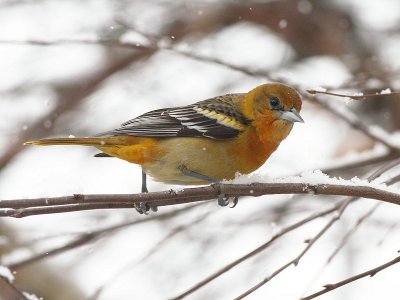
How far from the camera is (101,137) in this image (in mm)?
4988

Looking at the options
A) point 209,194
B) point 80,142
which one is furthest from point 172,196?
point 80,142

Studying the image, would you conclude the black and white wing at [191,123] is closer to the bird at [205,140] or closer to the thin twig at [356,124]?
the bird at [205,140]

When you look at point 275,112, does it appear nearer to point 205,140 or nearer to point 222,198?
point 205,140

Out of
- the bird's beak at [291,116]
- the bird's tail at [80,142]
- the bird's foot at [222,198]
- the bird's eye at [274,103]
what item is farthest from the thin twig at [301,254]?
the bird's tail at [80,142]

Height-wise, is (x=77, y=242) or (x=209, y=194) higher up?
(x=209, y=194)

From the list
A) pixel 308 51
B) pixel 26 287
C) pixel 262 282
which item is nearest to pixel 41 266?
pixel 26 287

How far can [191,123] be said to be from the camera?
212 inches

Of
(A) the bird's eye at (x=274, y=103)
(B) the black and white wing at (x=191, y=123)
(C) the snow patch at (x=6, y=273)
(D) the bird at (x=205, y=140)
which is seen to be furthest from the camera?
(A) the bird's eye at (x=274, y=103)

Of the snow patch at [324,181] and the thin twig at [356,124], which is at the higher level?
the thin twig at [356,124]

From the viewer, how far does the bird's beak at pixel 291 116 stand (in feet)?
16.7

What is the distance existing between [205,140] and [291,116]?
0.66m

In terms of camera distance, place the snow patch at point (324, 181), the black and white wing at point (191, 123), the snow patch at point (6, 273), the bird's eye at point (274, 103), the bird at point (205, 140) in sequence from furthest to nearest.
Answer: the bird's eye at point (274, 103) < the black and white wing at point (191, 123) < the bird at point (205, 140) < the snow patch at point (6, 273) < the snow patch at point (324, 181)

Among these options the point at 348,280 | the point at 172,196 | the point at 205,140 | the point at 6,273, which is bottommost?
the point at 6,273

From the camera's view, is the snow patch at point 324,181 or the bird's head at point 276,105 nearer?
the snow patch at point 324,181
